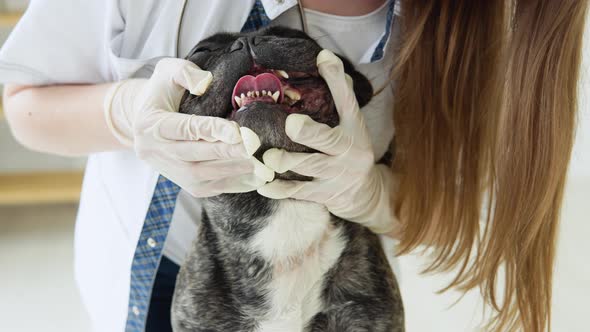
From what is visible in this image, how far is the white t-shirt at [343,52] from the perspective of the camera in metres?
1.24

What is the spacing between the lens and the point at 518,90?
1.22 m

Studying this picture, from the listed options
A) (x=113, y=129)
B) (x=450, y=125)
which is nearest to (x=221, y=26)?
(x=113, y=129)

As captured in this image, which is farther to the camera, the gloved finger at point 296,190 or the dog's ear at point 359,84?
the dog's ear at point 359,84

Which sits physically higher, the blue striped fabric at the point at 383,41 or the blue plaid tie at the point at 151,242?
the blue striped fabric at the point at 383,41

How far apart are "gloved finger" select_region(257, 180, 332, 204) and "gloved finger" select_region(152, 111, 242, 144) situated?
4.5 inches

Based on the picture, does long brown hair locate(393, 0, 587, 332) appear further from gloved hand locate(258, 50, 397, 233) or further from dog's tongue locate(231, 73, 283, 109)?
dog's tongue locate(231, 73, 283, 109)

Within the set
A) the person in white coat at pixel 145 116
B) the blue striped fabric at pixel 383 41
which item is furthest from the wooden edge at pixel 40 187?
the blue striped fabric at pixel 383 41

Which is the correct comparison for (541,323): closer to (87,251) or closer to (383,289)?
(383,289)

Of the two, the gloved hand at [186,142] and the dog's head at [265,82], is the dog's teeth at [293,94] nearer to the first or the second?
the dog's head at [265,82]

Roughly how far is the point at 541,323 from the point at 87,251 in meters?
1.03

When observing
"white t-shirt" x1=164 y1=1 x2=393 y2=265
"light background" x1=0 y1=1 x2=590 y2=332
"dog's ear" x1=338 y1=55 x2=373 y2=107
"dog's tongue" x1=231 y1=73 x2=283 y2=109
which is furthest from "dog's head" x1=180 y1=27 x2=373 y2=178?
"light background" x1=0 y1=1 x2=590 y2=332

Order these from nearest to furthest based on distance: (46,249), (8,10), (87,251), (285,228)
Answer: (285,228) < (87,251) < (46,249) < (8,10)

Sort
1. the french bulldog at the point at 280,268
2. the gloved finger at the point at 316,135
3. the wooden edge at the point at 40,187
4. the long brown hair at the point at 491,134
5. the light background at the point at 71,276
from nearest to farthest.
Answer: the gloved finger at the point at 316,135 < the french bulldog at the point at 280,268 < the long brown hair at the point at 491,134 < the light background at the point at 71,276 < the wooden edge at the point at 40,187

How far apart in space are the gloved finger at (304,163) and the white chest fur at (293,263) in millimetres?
64
